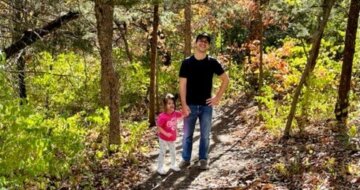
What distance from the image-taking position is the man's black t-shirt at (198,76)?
271 inches

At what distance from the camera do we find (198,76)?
6898 mm

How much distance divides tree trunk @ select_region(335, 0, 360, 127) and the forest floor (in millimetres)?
342

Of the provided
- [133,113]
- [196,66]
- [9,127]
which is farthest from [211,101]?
[133,113]

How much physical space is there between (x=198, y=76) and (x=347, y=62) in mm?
3814

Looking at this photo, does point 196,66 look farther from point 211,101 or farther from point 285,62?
point 285,62

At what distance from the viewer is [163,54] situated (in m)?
23.1

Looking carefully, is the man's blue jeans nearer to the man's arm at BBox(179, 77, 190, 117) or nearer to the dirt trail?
the man's arm at BBox(179, 77, 190, 117)

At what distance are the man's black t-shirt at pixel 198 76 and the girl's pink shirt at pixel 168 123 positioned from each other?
1.49 feet

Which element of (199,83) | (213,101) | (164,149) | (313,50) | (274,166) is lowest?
(274,166)

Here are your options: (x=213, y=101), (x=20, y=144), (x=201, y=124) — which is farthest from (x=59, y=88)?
(x=20, y=144)

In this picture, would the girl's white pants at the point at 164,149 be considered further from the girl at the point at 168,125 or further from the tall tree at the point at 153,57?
the tall tree at the point at 153,57

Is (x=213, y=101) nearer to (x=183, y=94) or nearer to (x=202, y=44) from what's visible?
(x=183, y=94)

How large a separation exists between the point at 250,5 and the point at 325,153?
772 centimetres

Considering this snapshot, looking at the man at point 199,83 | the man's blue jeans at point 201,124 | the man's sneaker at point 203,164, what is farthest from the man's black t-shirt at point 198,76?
the man's sneaker at point 203,164
